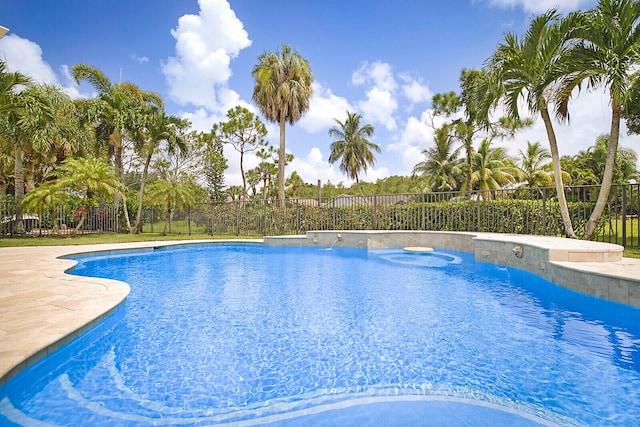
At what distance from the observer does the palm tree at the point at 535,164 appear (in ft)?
79.9

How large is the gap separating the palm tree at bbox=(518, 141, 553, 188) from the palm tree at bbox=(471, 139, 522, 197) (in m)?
1.29

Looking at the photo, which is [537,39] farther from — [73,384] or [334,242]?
[73,384]

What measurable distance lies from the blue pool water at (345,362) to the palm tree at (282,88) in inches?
533

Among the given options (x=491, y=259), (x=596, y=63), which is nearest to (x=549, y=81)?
(x=596, y=63)

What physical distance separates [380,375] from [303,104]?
1739 cm

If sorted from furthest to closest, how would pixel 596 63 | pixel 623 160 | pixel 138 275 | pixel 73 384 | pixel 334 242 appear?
pixel 623 160 → pixel 334 242 → pixel 596 63 → pixel 138 275 → pixel 73 384

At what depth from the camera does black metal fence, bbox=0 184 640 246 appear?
31.3 ft

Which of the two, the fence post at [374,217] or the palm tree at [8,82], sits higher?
the palm tree at [8,82]

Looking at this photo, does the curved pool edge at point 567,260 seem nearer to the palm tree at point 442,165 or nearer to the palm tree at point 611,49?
the palm tree at point 611,49

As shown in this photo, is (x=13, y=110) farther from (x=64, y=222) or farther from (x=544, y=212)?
(x=544, y=212)

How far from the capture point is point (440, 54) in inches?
506

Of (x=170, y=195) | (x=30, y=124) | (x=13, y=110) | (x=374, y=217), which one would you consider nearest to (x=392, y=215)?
(x=374, y=217)

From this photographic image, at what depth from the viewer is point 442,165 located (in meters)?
24.1

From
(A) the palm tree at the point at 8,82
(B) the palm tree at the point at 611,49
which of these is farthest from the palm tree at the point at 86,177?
(B) the palm tree at the point at 611,49
